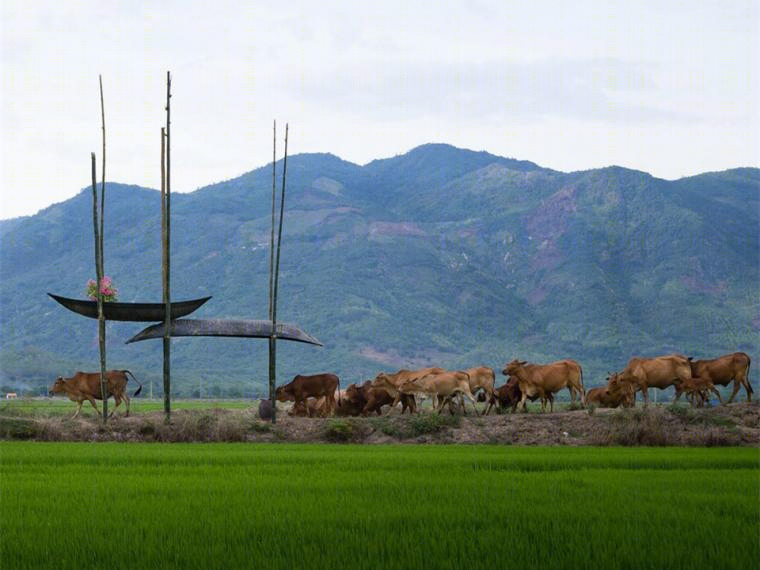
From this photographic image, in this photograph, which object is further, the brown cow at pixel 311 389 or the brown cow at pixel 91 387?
the brown cow at pixel 311 389

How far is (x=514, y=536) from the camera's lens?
1062cm

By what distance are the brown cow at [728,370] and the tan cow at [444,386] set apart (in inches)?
244

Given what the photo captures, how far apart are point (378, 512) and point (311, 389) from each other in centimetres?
2208

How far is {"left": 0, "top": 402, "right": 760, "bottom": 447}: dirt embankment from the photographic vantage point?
26656 mm

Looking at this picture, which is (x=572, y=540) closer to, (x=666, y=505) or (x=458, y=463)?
(x=666, y=505)

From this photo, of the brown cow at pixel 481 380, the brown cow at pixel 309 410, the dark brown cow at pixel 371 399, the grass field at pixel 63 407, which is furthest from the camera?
the brown cow at pixel 309 410

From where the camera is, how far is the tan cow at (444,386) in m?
31.5

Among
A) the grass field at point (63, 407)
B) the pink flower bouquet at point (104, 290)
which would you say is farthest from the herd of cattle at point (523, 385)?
the pink flower bouquet at point (104, 290)

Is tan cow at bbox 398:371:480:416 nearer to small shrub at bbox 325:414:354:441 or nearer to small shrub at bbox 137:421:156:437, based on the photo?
small shrub at bbox 325:414:354:441

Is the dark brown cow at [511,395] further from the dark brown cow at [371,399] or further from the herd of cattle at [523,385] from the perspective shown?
the dark brown cow at [371,399]

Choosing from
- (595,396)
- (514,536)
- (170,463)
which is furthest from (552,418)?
(514,536)

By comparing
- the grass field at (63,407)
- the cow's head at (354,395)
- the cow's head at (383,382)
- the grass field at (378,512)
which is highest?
the cow's head at (383,382)

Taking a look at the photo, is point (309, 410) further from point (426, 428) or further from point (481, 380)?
point (426, 428)

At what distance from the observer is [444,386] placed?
31.5 m
